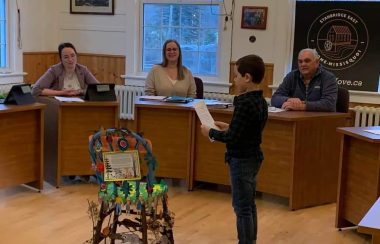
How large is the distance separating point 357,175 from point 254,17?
8.45ft

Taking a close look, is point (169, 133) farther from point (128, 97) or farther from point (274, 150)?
point (128, 97)

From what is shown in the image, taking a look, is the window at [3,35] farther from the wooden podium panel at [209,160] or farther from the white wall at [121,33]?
the wooden podium panel at [209,160]

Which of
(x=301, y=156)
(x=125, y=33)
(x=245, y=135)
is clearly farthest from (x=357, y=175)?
(x=125, y=33)

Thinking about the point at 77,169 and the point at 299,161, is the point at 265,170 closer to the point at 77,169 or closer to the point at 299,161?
the point at 299,161

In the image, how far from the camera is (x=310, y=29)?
571 cm

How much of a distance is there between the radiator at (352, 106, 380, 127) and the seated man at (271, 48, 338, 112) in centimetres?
96

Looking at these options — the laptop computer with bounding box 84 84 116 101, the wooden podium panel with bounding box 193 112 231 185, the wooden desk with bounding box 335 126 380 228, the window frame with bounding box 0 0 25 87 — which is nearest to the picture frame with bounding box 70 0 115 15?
the window frame with bounding box 0 0 25 87

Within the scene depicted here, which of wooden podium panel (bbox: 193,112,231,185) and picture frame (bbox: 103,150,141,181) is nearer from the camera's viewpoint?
picture frame (bbox: 103,150,141,181)

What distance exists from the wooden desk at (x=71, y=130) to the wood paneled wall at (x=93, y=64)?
184 cm

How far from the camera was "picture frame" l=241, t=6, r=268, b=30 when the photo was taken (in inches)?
231

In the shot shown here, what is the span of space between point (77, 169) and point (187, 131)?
973mm

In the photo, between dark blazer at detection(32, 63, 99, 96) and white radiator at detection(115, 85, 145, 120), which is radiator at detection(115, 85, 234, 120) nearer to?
white radiator at detection(115, 85, 145, 120)

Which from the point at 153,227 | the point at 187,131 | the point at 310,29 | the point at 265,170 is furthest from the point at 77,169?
the point at 310,29

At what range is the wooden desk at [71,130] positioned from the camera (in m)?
4.71
